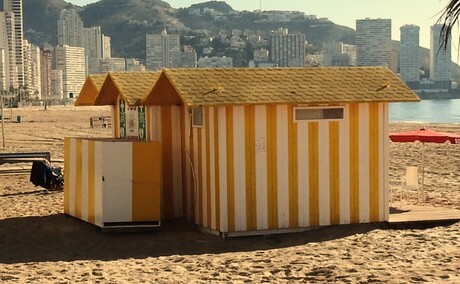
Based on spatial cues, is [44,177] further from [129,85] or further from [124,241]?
[124,241]

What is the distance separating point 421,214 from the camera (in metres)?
10.2

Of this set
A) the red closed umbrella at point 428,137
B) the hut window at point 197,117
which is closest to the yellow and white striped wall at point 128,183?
the hut window at point 197,117

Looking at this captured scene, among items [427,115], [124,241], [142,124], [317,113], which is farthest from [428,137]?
[427,115]

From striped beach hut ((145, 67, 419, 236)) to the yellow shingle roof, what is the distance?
0.04 feet

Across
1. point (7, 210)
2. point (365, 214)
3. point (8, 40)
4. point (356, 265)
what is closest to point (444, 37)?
point (356, 265)

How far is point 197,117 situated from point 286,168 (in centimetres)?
130

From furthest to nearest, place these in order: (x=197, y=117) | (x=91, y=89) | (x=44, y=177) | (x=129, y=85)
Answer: (x=44, y=177), (x=91, y=89), (x=129, y=85), (x=197, y=117)

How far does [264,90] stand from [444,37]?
6.42 meters

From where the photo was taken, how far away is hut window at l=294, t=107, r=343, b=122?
372 inches

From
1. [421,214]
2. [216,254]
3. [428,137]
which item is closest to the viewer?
[216,254]

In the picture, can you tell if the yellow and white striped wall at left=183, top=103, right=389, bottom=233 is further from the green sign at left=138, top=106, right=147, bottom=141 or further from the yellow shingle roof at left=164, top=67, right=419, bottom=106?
the green sign at left=138, top=106, right=147, bottom=141

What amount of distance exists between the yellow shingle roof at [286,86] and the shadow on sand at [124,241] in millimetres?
1629

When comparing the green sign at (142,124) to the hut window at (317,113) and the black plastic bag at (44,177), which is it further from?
the black plastic bag at (44,177)

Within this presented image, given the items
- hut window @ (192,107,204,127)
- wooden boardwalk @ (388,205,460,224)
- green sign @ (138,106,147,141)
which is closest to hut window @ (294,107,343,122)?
hut window @ (192,107,204,127)
